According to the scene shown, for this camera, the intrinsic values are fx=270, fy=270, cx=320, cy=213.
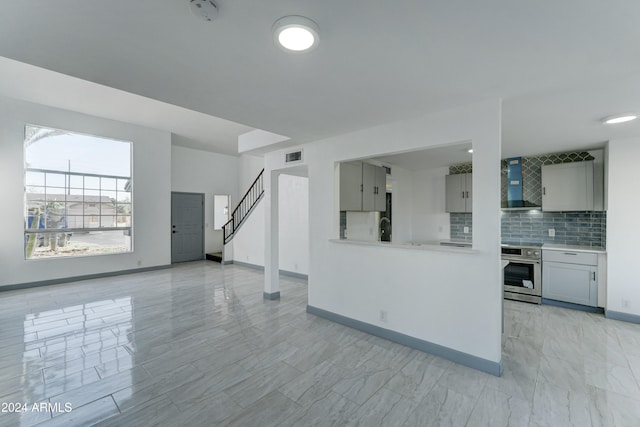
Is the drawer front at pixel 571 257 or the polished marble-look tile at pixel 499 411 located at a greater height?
the drawer front at pixel 571 257

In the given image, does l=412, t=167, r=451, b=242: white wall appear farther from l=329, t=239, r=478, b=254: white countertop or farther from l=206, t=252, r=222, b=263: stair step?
l=206, t=252, r=222, b=263: stair step

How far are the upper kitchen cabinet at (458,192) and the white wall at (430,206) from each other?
290mm

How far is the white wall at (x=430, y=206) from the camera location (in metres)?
6.02

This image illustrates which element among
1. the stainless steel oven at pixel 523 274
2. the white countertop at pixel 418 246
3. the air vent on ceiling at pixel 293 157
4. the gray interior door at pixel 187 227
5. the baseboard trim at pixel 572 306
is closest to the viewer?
the white countertop at pixel 418 246

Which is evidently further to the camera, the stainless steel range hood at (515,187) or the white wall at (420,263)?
the stainless steel range hood at (515,187)

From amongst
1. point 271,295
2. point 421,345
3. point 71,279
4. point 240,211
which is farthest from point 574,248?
point 71,279

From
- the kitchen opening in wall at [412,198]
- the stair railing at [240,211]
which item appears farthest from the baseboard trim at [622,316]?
the stair railing at [240,211]

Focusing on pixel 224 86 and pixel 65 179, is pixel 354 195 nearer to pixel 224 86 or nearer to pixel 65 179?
pixel 224 86

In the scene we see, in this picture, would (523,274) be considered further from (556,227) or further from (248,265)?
(248,265)

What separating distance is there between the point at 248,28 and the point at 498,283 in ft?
8.97

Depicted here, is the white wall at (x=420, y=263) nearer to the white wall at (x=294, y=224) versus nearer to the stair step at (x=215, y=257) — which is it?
the white wall at (x=294, y=224)

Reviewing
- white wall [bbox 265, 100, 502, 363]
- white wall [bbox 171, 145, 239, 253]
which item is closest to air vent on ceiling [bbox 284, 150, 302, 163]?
white wall [bbox 265, 100, 502, 363]

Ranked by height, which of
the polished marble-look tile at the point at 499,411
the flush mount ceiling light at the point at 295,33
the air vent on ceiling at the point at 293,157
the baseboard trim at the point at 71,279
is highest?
the flush mount ceiling light at the point at 295,33

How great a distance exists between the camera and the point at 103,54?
171 cm
